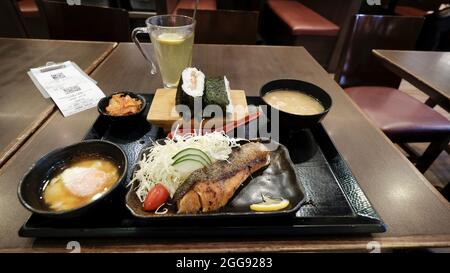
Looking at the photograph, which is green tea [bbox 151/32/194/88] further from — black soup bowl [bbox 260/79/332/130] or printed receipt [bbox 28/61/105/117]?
black soup bowl [bbox 260/79/332/130]

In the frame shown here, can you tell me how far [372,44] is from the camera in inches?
84.5

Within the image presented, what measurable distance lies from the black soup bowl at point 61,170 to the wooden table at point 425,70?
5.50 feet

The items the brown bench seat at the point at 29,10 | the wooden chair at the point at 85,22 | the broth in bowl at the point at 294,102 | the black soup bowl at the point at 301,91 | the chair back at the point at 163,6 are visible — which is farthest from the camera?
the brown bench seat at the point at 29,10

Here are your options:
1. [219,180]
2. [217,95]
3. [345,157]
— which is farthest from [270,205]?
[217,95]

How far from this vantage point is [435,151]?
1.94m

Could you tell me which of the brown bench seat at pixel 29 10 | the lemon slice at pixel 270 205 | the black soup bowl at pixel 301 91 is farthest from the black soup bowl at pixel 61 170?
the brown bench seat at pixel 29 10

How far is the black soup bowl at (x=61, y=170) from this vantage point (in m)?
0.69

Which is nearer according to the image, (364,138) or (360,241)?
(360,241)

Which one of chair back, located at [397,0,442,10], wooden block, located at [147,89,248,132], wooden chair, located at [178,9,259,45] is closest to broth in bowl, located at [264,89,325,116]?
wooden block, located at [147,89,248,132]

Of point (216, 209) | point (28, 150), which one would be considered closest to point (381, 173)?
point (216, 209)

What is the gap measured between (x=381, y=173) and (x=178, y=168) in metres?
0.73

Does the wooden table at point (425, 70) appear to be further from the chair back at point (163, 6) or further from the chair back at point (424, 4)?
the chair back at point (424, 4)

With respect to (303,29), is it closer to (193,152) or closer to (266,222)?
(193,152)
